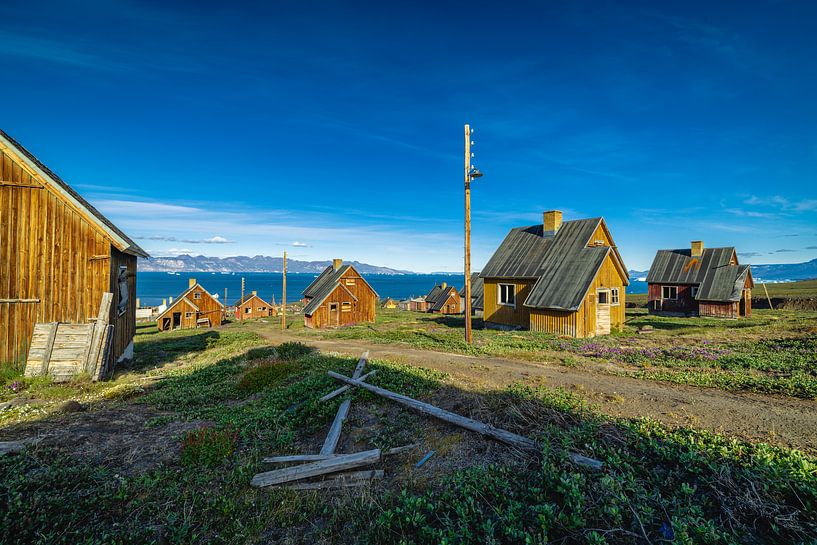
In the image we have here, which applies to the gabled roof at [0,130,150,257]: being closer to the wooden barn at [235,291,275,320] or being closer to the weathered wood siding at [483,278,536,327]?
the weathered wood siding at [483,278,536,327]

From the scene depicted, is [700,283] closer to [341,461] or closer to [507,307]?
[507,307]

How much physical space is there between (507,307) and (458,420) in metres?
21.8

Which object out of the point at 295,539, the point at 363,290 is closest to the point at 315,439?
the point at 295,539

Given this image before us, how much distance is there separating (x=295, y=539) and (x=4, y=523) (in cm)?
361

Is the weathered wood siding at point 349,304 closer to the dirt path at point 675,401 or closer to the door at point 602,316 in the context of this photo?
the door at point 602,316

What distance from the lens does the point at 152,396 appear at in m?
11.1

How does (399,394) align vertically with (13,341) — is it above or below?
below

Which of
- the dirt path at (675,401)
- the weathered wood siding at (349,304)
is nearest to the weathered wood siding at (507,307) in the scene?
the dirt path at (675,401)

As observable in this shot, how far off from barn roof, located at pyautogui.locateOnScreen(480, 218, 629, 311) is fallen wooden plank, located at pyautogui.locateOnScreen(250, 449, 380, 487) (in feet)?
65.1

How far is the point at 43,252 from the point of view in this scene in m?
13.3

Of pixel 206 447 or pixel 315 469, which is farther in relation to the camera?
pixel 206 447

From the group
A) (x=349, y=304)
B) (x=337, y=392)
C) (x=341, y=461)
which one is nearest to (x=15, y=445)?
(x=341, y=461)

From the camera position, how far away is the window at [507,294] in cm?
2842

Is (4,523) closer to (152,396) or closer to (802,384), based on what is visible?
(152,396)
